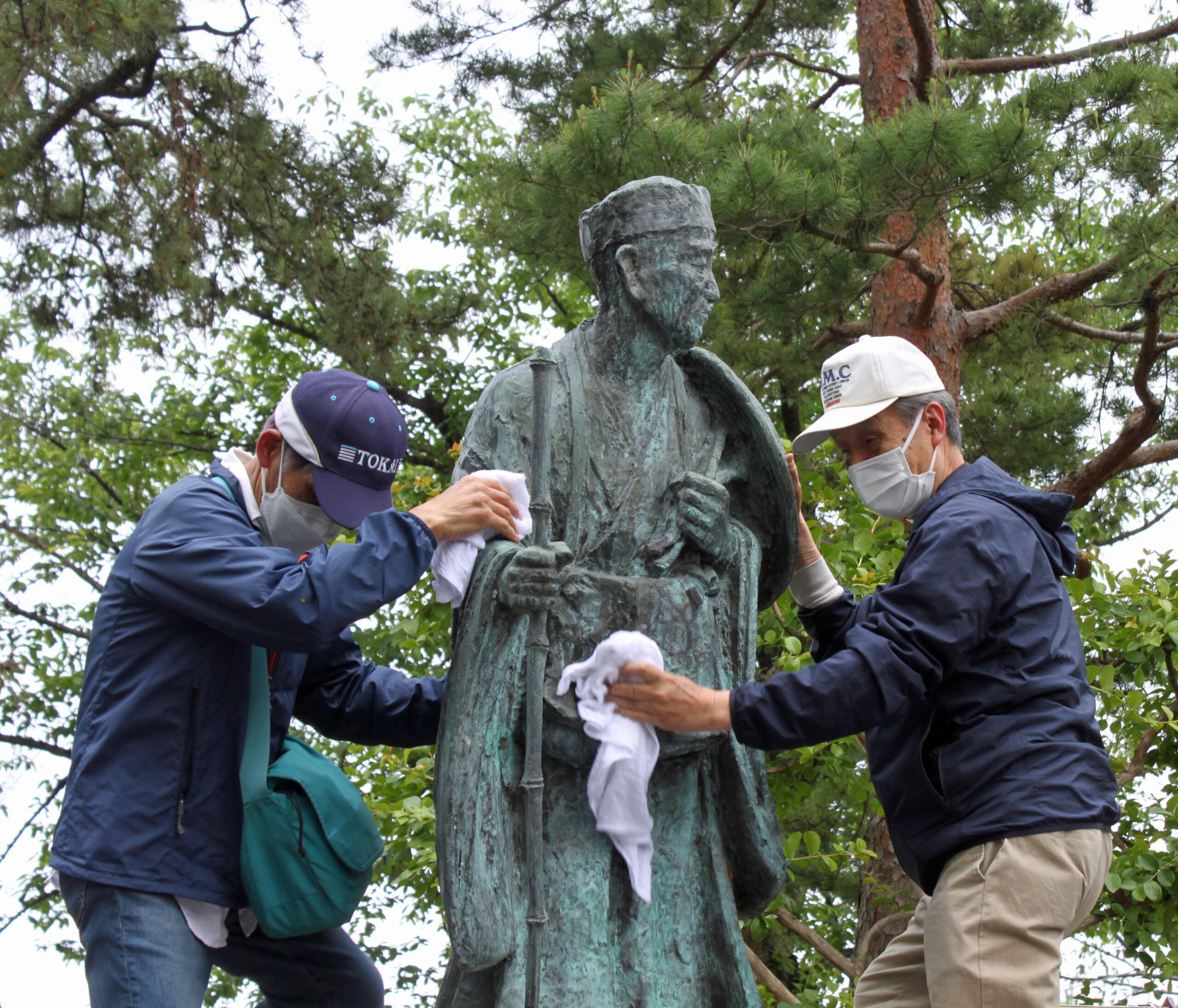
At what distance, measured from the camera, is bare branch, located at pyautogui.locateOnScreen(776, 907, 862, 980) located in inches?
233

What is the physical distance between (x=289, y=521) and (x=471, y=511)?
1.43ft

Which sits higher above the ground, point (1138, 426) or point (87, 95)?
point (87, 95)

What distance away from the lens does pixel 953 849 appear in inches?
95.9

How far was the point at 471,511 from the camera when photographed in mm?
2486

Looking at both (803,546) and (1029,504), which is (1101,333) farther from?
(1029,504)

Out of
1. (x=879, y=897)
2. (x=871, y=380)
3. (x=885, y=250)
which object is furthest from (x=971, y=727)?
(x=885, y=250)

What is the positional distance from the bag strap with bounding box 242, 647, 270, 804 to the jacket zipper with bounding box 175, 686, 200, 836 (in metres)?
0.10

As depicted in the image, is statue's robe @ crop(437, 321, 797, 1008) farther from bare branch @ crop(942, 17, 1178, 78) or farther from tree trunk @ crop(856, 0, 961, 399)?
bare branch @ crop(942, 17, 1178, 78)

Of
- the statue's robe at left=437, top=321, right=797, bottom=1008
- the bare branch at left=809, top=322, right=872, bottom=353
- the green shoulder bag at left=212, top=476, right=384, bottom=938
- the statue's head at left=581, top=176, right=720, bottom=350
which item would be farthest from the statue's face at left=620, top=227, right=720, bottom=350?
the bare branch at left=809, top=322, right=872, bottom=353

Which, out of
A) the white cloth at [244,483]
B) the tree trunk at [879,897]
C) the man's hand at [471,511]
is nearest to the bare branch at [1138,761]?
the tree trunk at [879,897]

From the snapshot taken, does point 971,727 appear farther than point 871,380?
No

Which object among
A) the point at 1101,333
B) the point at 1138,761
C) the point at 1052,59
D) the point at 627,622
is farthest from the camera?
the point at 1052,59

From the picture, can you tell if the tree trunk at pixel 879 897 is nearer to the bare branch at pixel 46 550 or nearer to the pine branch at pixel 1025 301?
the pine branch at pixel 1025 301

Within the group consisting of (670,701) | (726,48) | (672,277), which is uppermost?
(726,48)
